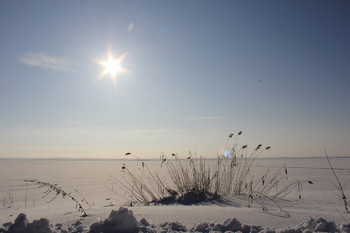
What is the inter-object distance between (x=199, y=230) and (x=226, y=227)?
0.16 metres

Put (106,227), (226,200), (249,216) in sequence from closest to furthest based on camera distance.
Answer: (106,227) < (249,216) < (226,200)

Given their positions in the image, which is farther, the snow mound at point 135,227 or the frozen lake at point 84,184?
the frozen lake at point 84,184

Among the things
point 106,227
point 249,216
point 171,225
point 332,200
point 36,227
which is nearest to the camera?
point 36,227

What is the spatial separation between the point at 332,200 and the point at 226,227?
7.72ft

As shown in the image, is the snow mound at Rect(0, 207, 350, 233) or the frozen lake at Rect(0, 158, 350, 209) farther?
the frozen lake at Rect(0, 158, 350, 209)

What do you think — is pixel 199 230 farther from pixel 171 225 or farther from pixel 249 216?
pixel 249 216

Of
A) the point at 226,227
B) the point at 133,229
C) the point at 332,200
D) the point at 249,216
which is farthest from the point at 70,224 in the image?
the point at 332,200

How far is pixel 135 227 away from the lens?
167cm

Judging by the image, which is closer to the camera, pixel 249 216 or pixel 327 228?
pixel 327 228

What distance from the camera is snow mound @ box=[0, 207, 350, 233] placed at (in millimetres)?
1561

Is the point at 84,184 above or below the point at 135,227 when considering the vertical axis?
below

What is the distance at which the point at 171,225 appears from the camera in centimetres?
178

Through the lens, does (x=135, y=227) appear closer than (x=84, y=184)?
Yes

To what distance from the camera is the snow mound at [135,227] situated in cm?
156
